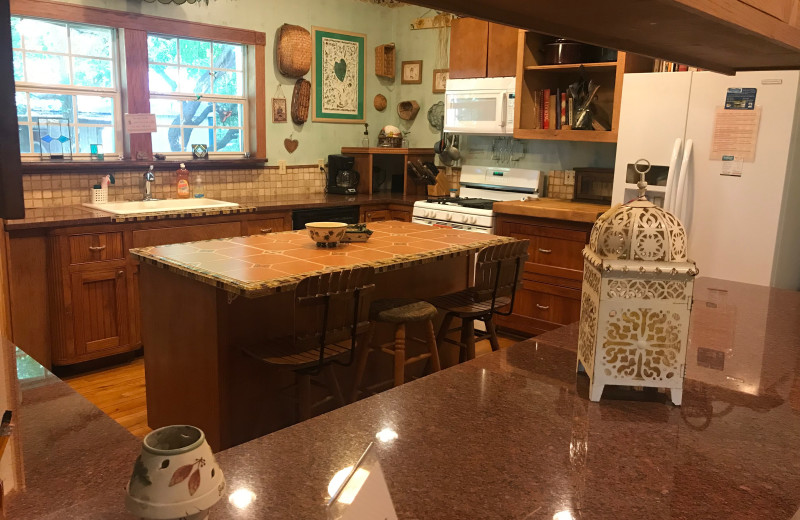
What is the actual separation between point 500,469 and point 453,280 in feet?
8.79

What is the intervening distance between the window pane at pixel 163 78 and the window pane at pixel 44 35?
0.61 m

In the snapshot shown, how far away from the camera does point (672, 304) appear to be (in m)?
1.18

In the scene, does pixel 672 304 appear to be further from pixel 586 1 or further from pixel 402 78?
pixel 402 78

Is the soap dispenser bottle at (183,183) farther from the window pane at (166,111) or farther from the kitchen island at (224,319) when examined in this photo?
the kitchen island at (224,319)

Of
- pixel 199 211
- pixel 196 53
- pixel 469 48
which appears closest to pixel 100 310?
pixel 199 211

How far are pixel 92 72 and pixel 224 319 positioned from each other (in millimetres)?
2789

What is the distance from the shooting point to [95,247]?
149 inches

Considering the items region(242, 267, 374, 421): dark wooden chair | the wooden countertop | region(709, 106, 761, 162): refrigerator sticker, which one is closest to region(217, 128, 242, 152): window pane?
the wooden countertop

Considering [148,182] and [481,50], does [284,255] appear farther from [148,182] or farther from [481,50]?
[481,50]

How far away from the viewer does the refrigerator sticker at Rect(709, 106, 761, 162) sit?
347 centimetres

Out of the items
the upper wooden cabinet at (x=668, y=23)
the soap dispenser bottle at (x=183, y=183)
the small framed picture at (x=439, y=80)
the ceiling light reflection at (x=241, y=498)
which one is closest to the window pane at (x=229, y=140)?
the soap dispenser bottle at (x=183, y=183)

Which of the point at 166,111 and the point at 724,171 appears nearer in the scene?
the point at 724,171

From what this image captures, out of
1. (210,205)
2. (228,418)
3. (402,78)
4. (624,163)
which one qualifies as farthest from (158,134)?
(624,163)

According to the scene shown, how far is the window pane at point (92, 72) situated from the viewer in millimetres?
4352
